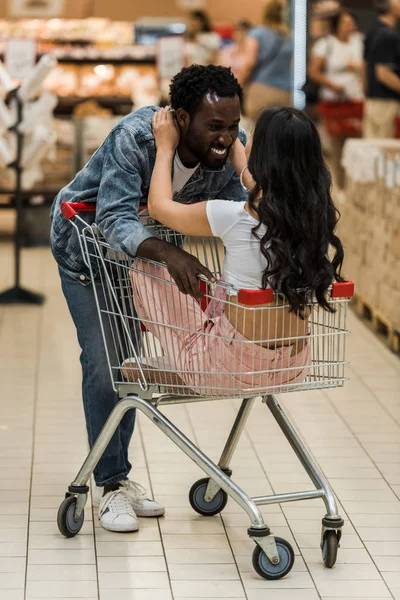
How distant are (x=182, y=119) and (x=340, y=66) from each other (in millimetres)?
7758

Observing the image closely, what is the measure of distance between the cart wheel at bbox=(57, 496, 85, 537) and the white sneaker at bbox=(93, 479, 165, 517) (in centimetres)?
21

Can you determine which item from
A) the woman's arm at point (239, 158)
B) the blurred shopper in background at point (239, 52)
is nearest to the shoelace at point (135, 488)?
the woman's arm at point (239, 158)

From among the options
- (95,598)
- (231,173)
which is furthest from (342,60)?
(95,598)

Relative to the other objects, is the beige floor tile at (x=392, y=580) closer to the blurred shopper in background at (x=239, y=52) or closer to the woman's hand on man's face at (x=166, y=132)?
the woman's hand on man's face at (x=166, y=132)

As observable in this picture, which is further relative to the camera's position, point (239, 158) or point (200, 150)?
point (239, 158)

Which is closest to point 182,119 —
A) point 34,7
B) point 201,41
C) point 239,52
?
point 239,52

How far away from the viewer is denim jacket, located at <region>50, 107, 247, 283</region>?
2969 millimetres

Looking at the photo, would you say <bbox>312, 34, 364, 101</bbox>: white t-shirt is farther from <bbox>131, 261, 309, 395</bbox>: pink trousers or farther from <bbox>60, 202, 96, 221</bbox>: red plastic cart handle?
<bbox>131, 261, 309, 395</bbox>: pink trousers

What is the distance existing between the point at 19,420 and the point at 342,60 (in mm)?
6911

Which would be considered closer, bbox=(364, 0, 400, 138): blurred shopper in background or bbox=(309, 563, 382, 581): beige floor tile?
bbox=(309, 563, 382, 581): beige floor tile

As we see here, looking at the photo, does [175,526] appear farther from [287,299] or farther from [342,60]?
[342,60]

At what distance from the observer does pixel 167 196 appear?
9.70ft

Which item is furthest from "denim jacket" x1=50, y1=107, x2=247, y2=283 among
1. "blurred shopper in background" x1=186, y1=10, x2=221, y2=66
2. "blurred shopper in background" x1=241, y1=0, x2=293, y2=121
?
"blurred shopper in background" x1=186, y1=10, x2=221, y2=66

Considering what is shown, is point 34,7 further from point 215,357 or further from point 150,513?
point 215,357
